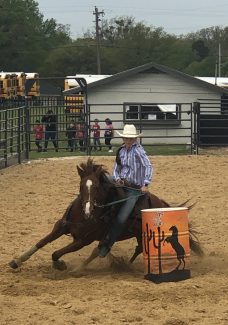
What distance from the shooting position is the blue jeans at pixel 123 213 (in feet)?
19.5

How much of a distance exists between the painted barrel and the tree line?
56.0 m

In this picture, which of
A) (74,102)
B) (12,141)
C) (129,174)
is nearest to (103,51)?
(74,102)

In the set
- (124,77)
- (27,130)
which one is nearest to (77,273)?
(27,130)

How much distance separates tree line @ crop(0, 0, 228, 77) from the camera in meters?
61.2

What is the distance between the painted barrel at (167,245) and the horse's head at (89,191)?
547mm

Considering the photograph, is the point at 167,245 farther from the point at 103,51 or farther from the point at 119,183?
the point at 103,51

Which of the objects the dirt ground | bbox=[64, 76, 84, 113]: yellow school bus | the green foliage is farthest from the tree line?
the dirt ground

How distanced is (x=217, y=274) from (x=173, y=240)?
75 centimetres

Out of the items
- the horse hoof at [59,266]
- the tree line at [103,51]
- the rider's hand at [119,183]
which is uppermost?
the tree line at [103,51]

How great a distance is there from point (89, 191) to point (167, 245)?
949 millimetres

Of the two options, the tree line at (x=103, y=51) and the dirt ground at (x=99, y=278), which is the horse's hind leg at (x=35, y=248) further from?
the tree line at (x=103, y=51)

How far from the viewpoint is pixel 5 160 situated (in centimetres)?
1435

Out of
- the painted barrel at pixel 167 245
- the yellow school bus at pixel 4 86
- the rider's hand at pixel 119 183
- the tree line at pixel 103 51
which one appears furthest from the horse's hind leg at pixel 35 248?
the tree line at pixel 103 51

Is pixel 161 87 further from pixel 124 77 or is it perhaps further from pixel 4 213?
pixel 4 213
